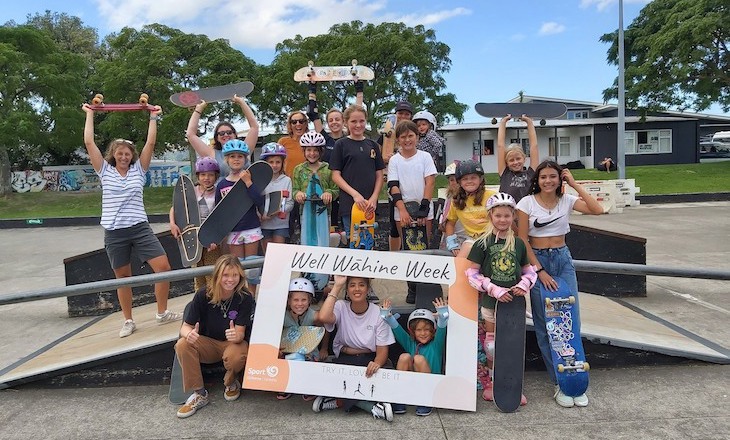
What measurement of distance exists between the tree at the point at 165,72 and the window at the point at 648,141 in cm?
2506

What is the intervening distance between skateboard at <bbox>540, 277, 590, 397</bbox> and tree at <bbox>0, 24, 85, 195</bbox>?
25.4 metres

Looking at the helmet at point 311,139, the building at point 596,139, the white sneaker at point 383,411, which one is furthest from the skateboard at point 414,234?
the building at point 596,139

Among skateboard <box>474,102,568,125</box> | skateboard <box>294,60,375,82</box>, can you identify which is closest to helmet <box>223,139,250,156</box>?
skateboard <box>294,60,375,82</box>

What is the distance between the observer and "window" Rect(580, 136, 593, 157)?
33438 millimetres

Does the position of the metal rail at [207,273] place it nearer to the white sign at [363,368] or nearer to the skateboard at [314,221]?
the white sign at [363,368]

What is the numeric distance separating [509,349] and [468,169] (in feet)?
4.31

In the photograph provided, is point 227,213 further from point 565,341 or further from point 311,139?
point 565,341

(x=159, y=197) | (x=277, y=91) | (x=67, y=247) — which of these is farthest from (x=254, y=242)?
(x=159, y=197)

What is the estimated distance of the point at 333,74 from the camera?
18.2ft

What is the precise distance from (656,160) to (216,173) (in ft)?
120

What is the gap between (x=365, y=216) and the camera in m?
4.10

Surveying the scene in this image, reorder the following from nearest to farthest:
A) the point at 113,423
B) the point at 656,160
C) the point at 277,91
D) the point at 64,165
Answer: the point at 113,423 < the point at 277,91 < the point at 64,165 < the point at 656,160

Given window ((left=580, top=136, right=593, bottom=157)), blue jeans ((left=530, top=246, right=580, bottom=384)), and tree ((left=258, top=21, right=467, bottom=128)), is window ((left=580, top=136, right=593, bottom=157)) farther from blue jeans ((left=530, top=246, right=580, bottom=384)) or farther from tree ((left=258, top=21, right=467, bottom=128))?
blue jeans ((left=530, top=246, right=580, bottom=384))

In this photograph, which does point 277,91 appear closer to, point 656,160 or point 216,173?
point 216,173
